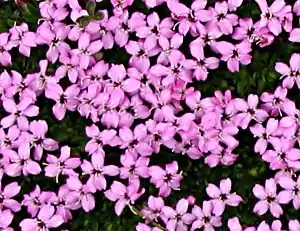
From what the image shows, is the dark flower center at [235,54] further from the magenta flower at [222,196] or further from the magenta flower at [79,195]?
the magenta flower at [79,195]

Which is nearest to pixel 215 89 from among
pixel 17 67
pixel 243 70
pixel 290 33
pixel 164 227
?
pixel 243 70

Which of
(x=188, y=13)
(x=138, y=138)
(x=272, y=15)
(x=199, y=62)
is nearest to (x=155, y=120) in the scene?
(x=138, y=138)

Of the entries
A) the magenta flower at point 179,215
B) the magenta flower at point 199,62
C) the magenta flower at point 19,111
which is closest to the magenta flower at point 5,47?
the magenta flower at point 19,111

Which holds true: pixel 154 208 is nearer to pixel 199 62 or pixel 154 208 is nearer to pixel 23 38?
pixel 199 62

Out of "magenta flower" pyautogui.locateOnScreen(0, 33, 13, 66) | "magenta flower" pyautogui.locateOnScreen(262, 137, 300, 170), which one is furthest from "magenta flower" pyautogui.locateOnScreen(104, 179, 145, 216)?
"magenta flower" pyautogui.locateOnScreen(0, 33, 13, 66)

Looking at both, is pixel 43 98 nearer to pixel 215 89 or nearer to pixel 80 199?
pixel 80 199
